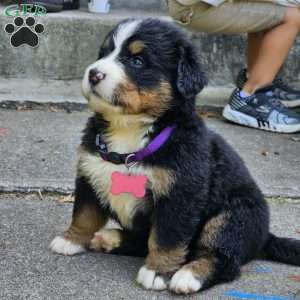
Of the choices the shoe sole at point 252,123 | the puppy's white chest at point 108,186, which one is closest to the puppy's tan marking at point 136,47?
the puppy's white chest at point 108,186

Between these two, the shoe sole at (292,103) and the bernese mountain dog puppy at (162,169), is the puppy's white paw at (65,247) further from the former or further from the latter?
the shoe sole at (292,103)

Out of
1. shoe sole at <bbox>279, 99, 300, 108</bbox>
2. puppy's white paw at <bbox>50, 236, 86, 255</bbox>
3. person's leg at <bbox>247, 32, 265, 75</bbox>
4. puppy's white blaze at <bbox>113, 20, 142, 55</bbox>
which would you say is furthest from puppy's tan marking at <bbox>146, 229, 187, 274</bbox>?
shoe sole at <bbox>279, 99, 300, 108</bbox>

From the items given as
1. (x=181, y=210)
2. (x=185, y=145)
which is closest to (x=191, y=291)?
(x=181, y=210)

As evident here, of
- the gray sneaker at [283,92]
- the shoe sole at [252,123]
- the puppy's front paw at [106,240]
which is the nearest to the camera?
the puppy's front paw at [106,240]

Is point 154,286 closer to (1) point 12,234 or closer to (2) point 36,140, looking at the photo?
(1) point 12,234

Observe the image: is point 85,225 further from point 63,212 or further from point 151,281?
point 63,212

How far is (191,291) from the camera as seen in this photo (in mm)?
2904

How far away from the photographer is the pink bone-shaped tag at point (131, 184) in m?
2.86

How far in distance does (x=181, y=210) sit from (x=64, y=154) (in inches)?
73.9

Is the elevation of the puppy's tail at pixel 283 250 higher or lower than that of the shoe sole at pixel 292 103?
higher

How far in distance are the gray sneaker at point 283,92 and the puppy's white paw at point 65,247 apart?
2.88 meters

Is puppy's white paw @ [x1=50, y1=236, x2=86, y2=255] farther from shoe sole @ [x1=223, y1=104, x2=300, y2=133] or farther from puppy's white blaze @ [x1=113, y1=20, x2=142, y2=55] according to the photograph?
shoe sole @ [x1=223, y1=104, x2=300, y2=133]

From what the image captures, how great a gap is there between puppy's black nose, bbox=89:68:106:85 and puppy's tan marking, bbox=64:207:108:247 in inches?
26.0

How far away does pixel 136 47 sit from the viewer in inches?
111
